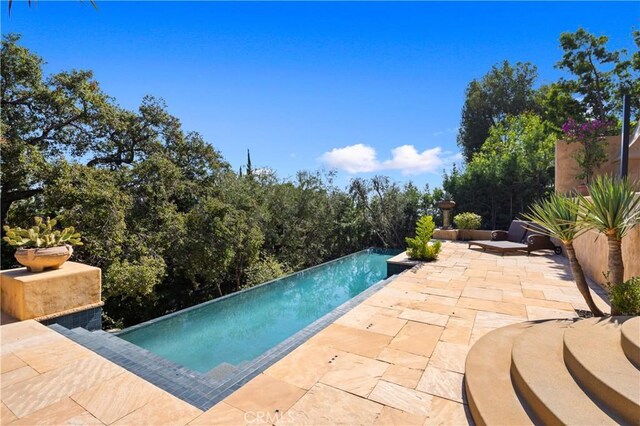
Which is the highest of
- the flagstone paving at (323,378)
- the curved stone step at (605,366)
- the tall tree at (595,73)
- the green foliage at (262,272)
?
the tall tree at (595,73)

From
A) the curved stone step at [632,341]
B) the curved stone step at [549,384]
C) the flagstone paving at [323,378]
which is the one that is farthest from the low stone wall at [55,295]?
the curved stone step at [632,341]

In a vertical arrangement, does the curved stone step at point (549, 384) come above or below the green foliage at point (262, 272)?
above

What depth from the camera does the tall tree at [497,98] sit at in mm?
22469

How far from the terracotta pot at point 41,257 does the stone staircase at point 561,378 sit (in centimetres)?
468

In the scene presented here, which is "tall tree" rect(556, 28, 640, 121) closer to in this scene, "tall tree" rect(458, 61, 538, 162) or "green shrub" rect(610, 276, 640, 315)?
"tall tree" rect(458, 61, 538, 162)

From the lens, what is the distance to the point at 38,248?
369 cm

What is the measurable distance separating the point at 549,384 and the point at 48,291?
16.6 feet

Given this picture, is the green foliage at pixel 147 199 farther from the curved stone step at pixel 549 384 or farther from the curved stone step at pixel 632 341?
the curved stone step at pixel 632 341

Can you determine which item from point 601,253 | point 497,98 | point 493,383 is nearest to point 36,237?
point 493,383

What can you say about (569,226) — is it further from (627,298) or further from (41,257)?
(41,257)

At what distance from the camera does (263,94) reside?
10.0 meters

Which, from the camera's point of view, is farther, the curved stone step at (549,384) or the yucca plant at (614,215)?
the yucca plant at (614,215)

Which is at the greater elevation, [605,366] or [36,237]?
[36,237]

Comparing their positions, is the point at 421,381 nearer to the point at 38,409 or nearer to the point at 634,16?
the point at 38,409
